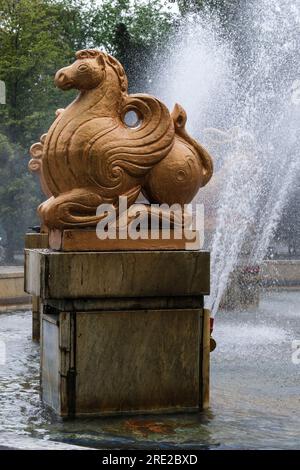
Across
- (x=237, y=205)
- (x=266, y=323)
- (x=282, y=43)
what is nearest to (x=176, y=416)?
(x=266, y=323)

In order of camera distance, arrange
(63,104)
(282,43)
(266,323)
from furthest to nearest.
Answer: (63,104) → (282,43) → (266,323)

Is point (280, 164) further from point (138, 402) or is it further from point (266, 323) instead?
point (138, 402)

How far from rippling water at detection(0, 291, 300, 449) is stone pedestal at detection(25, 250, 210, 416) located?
170 millimetres

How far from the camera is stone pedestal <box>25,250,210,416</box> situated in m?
6.93

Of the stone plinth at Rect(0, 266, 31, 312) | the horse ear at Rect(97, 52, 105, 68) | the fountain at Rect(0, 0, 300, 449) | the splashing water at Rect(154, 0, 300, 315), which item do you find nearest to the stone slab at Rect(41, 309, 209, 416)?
the fountain at Rect(0, 0, 300, 449)

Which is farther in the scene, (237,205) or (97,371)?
(237,205)

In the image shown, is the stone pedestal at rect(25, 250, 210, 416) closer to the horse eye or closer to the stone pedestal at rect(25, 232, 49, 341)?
the horse eye

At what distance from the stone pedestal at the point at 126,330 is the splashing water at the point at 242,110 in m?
6.79

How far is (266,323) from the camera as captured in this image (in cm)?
1324

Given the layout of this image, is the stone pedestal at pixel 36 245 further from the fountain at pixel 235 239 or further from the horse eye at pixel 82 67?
the horse eye at pixel 82 67

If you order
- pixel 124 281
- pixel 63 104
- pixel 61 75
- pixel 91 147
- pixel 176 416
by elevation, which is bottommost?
pixel 176 416

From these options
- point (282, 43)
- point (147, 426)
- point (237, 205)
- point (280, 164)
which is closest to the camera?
point (147, 426)

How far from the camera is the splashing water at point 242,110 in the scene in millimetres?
14742
